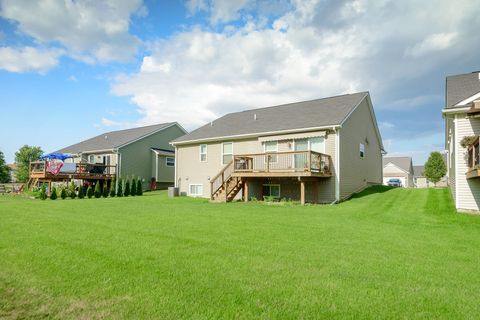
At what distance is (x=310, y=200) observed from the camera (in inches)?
640

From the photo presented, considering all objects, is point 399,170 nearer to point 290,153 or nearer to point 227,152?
point 227,152

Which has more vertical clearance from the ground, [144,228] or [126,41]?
[126,41]

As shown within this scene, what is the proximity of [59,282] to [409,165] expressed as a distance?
183 feet

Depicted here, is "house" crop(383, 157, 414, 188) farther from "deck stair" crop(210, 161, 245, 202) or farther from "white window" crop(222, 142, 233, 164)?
"deck stair" crop(210, 161, 245, 202)

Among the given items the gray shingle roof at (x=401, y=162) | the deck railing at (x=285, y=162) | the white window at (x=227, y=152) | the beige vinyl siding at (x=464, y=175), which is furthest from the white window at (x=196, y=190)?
the gray shingle roof at (x=401, y=162)

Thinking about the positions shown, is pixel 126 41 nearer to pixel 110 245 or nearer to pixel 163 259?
pixel 110 245

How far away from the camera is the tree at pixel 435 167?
122 ft

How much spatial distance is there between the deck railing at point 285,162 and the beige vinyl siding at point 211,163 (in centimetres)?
80

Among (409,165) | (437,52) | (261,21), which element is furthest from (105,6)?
(409,165)

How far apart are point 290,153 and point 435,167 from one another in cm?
3114

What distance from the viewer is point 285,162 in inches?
645

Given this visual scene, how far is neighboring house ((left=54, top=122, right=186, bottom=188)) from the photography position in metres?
27.6

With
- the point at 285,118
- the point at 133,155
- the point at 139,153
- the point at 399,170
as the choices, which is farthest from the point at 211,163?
the point at 399,170

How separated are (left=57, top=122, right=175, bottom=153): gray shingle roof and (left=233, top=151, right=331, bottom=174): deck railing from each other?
50.4ft
